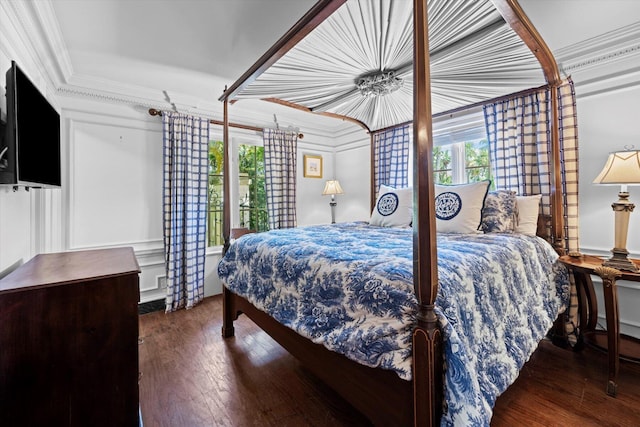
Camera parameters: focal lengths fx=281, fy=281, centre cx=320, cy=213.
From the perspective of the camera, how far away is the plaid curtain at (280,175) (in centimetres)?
382

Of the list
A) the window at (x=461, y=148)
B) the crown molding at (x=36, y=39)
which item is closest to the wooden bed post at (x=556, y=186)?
the window at (x=461, y=148)

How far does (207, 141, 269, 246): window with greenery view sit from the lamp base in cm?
338

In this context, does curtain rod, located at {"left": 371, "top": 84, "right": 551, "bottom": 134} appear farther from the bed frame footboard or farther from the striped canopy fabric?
the bed frame footboard

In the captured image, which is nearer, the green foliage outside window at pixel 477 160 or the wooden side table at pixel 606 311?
the wooden side table at pixel 606 311

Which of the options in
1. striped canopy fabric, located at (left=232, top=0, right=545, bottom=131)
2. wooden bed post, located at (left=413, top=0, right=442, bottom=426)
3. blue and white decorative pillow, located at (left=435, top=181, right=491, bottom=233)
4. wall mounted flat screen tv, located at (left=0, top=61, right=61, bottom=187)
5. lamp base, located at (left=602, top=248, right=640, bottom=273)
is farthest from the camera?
blue and white decorative pillow, located at (left=435, top=181, right=491, bottom=233)

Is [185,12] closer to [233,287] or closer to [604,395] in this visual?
[233,287]

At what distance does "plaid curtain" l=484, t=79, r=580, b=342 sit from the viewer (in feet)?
7.11

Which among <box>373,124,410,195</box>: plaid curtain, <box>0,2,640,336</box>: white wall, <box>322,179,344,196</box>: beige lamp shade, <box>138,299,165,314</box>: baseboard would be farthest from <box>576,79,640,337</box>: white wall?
<box>138,299,165,314</box>: baseboard

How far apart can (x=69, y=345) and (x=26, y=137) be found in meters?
1.04

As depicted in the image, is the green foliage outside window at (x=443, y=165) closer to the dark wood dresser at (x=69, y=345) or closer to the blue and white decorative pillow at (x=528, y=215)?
the blue and white decorative pillow at (x=528, y=215)

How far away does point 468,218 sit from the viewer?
2.17 m

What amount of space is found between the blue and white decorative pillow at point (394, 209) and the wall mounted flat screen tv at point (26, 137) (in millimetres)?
2513

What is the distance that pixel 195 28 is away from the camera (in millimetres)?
1914

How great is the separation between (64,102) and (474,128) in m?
4.02
